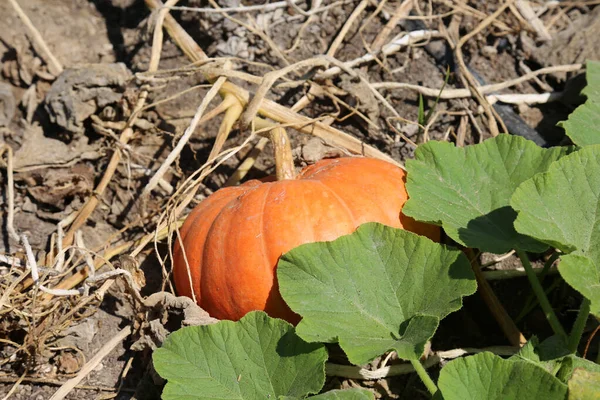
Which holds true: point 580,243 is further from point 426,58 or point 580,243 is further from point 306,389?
point 426,58

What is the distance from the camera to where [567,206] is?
6.44 feet

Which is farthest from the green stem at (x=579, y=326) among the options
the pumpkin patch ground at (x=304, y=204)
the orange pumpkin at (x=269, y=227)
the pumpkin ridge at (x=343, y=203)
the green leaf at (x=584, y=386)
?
the pumpkin ridge at (x=343, y=203)

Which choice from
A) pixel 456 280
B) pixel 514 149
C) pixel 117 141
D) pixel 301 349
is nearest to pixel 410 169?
pixel 514 149

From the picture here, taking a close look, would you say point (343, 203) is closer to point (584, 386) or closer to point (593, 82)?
point (584, 386)

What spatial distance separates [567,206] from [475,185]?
1.14 feet

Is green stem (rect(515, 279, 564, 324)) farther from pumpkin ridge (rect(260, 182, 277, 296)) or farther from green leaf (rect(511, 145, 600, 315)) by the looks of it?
pumpkin ridge (rect(260, 182, 277, 296))

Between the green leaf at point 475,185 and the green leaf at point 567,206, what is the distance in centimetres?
14

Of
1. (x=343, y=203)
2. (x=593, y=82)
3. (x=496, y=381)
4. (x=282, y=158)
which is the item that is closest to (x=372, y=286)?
(x=343, y=203)

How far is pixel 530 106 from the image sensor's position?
3174mm

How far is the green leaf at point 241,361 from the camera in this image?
184 centimetres

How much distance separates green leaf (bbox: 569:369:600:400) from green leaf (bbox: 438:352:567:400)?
32mm

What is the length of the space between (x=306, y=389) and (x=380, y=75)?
184 centimetres

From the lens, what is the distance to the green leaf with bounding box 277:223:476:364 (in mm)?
1878

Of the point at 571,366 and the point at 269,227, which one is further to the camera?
the point at 269,227
